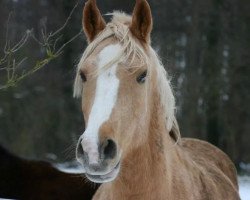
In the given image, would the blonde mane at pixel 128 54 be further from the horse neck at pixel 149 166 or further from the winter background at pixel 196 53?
the winter background at pixel 196 53

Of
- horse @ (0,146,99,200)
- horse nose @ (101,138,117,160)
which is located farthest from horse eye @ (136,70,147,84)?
horse @ (0,146,99,200)

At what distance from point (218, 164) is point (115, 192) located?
159 cm

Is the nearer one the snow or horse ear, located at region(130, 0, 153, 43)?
horse ear, located at region(130, 0, 153, 43)

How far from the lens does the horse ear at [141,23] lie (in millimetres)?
2912

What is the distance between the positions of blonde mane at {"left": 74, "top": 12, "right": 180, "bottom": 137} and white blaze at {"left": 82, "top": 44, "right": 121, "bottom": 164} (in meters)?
0.04

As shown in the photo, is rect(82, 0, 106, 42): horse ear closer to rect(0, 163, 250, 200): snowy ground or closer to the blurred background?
rect(0, 163, 250, 200): snowy ground

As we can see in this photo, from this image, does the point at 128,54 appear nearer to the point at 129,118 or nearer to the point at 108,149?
the point at 129,118

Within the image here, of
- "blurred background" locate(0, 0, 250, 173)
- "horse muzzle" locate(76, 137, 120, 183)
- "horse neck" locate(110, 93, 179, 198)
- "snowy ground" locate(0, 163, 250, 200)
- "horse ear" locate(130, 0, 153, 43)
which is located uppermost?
"horse ear" locate(130, 0, 153, 43)

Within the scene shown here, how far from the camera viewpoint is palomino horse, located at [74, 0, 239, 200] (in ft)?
8.07

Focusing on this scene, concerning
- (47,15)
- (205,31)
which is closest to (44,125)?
(47,15)

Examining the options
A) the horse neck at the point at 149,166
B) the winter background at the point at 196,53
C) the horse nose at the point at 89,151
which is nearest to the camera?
the horse nose at the point at 89,151

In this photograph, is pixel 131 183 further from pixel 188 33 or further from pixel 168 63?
pixel 188 33

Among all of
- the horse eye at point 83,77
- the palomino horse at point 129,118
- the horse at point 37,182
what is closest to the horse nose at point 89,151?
the palomino horse at point 129,118

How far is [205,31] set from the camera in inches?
401
